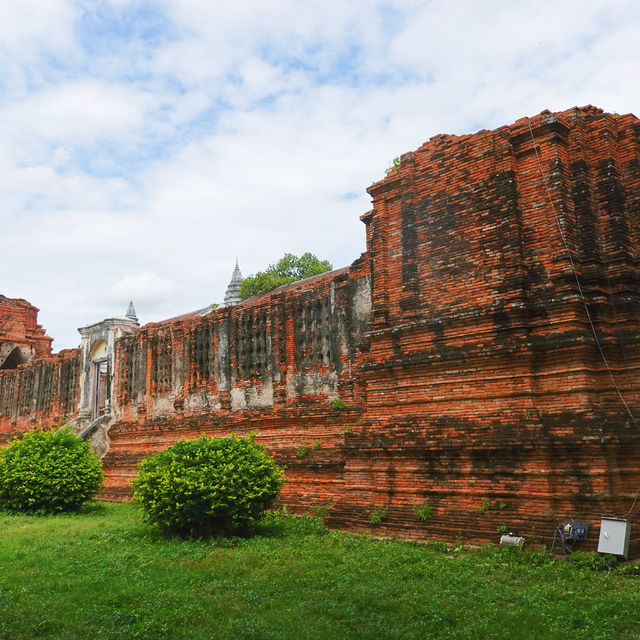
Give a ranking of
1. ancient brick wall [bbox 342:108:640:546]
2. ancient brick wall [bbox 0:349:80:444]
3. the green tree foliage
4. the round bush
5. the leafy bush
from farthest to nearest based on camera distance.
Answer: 1. the green tree foliage
2. ancient brick wall [bbox 0:349:80:444]
3. the leafy bush
4. the round bush
5. ancient brick wall [bbox 342:108:640:546]

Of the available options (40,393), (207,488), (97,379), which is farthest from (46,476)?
(40,393)

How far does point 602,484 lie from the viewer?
6863 millimetres

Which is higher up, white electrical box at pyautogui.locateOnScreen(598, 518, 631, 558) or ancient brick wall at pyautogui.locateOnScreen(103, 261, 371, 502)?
ancient brick wall at pyautogui.locateOnScreen(103, 261, 371, 502)

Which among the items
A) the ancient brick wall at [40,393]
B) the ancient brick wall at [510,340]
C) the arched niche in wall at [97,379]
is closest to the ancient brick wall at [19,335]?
the ancient brick wall at [40,393]

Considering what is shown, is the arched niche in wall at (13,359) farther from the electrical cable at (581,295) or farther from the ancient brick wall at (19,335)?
the electrical cable at (581,295)

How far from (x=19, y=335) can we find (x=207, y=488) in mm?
21102

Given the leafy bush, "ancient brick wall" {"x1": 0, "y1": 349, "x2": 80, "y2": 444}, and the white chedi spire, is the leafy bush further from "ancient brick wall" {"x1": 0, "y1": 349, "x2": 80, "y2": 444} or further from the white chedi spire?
the white chedi spire

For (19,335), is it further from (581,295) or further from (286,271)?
(581,295)

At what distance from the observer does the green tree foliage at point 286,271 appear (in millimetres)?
34031

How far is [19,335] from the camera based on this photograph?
87.2ft

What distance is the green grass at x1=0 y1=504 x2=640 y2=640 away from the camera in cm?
500

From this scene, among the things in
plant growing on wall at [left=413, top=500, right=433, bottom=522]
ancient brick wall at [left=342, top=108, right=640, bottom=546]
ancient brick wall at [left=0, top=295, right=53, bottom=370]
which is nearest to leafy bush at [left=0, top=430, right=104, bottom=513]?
ancient brick wall at [left=342, top=108, right=640, bottom=546]

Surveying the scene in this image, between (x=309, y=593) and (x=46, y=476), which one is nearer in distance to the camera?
(x=309, y=593)

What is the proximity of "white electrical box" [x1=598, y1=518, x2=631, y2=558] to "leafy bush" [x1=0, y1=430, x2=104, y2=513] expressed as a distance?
398 inches
